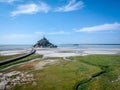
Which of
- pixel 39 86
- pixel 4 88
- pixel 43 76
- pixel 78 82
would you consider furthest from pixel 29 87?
pixel 78 82

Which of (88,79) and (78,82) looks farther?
(88,79)

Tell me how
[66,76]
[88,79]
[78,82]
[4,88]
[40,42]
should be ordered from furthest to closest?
1. [40,42]
2. [66,76]
3. [88,79]
4. [78,82]
5. [4,88]

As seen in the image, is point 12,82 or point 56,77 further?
point 56,77

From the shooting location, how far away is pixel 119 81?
99.1 feet

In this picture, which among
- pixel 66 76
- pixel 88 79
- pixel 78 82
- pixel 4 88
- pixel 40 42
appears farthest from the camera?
pixel 40 42

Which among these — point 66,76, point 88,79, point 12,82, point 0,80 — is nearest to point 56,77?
point 66,76

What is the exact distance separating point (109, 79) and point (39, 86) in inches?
558

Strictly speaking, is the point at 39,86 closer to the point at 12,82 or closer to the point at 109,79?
the point at 12,82

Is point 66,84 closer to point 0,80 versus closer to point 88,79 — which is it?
point 88,79

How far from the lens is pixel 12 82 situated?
32.1 m

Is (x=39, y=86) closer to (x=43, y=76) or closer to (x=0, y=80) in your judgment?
(x=43, y=76)

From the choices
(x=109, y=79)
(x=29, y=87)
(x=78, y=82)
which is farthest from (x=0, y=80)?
(x=109, y=79)

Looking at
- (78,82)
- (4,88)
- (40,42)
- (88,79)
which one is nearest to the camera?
(4,88)

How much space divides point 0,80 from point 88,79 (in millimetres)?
18597
